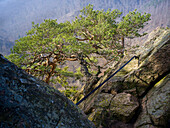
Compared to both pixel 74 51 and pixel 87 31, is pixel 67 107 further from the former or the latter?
pixel 87 31

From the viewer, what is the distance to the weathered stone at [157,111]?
2.93 metres

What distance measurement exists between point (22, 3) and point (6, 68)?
263 m

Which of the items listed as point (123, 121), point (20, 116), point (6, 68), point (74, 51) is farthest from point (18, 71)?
point (74, 51)

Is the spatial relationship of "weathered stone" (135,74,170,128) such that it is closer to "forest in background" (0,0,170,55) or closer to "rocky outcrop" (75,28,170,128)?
"rocky outcrop" (75,28,170,128)

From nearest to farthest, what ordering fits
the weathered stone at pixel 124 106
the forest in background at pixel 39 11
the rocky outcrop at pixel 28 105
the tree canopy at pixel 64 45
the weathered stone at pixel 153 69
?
1. the rocky outcrop at pixel 28 105
2. the weathered stone at pixel 124 106
3. the weathered stone at pixel 153 69
4. the tree canopy at pixel 64 45
5. the forest in background at pixel 39 11

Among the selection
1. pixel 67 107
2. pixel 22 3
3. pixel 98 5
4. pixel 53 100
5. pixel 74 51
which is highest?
pixel 22 3

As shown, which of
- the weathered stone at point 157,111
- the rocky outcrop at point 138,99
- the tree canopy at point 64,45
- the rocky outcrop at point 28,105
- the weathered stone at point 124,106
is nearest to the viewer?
the rocky outcrop at point 28,105

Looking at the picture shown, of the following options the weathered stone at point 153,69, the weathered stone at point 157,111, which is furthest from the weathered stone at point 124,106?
the weathered stone at point 153,69

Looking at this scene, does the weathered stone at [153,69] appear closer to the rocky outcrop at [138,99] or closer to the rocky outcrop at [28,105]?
the rocky outcrop at [138,99]

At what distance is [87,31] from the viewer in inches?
563

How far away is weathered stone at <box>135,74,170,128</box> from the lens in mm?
2932

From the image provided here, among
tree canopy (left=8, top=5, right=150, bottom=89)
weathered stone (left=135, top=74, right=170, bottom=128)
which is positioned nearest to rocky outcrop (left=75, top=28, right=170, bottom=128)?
weathered stone (left=135, top=74, right=170, bottom=128)

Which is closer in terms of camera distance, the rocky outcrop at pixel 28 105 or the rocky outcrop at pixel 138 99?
the rocky outcrop at pixel 28 105

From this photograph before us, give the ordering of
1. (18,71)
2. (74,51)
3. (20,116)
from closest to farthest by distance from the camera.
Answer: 1. (20,116)
2. (18,71)
3. (74,51)
